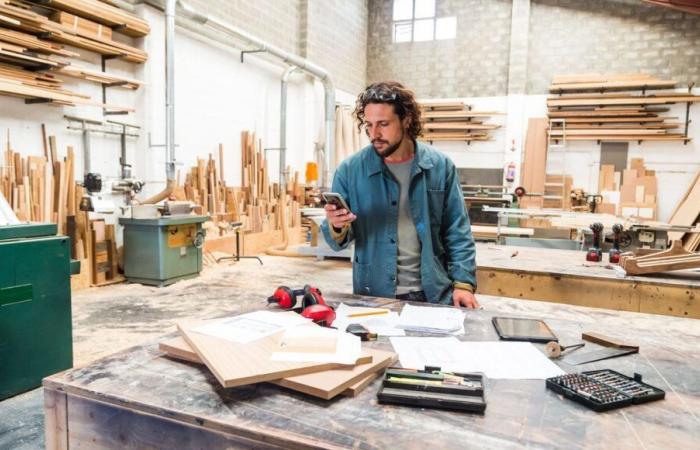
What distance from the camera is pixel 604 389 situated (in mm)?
984

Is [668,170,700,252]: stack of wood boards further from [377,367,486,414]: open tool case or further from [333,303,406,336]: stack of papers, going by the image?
[377,367,486,414]: open tool case

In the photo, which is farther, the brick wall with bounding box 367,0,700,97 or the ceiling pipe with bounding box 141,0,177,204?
Answer: the brick wall with bounding box 367,0,700,97

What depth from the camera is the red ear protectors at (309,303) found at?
1385mm

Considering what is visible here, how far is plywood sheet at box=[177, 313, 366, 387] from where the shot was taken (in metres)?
0.95

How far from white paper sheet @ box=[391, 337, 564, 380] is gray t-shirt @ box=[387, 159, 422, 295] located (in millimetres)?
649

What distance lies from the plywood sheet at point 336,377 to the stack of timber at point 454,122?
25.9 ft

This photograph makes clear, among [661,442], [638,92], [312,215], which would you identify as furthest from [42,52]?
[638,92]

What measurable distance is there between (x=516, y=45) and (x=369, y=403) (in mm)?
8731

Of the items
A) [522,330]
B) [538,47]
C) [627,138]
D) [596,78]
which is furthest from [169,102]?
[627,138]

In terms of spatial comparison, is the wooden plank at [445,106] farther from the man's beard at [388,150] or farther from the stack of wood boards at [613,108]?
the man's beard at [388,150]

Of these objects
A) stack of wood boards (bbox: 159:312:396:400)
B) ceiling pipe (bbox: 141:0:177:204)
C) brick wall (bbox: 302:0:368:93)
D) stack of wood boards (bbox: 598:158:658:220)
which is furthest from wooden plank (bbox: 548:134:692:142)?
stack of wood boards (bbox: 159:312:396:400)

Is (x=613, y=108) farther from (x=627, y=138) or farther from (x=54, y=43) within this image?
(x=54, y=43)

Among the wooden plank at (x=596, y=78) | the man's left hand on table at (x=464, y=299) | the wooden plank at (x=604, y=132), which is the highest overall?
the wooden plank at (x=596, y=78)

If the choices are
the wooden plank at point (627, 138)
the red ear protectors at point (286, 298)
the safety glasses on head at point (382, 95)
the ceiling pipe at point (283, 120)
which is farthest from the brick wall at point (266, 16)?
the red ear protectors at point (286, 298)
